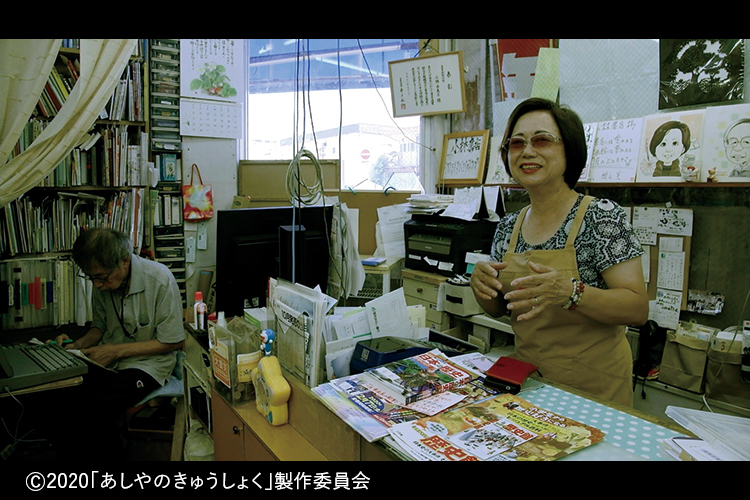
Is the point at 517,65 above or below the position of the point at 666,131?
above

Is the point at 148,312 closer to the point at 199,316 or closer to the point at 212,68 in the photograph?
the point at 199,316

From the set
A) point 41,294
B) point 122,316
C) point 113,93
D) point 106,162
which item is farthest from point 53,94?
point 122,316

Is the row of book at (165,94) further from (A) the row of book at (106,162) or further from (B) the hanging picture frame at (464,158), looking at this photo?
(B) the hanging picture frame at (464,158)

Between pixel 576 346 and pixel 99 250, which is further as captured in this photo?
pixel 99 250

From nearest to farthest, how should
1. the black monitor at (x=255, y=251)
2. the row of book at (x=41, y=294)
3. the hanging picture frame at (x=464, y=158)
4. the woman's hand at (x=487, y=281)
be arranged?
the woman's hand at (x=487, y=281), the black monitor at (x=255, y=251), the row of book at (x=41, y=294), the hanging picture frame at (x=464, y=158)

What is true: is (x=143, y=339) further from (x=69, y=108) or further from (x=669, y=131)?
(x=669, y=131)

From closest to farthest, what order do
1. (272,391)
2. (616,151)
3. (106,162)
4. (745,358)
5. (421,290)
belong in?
(272,391), (745,358), (616,151), (421,290), (106,162)

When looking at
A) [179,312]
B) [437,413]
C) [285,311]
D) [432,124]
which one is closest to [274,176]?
[432,124]

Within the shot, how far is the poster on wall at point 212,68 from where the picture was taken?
3445 millimetres

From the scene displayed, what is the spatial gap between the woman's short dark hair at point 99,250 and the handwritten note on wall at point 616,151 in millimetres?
2322

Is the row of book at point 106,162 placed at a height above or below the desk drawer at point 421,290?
above

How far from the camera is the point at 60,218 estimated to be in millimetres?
2982

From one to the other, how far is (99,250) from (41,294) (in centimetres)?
123

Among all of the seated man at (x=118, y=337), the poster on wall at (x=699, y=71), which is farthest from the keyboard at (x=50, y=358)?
the poster on wall at (x=699, y=71)
